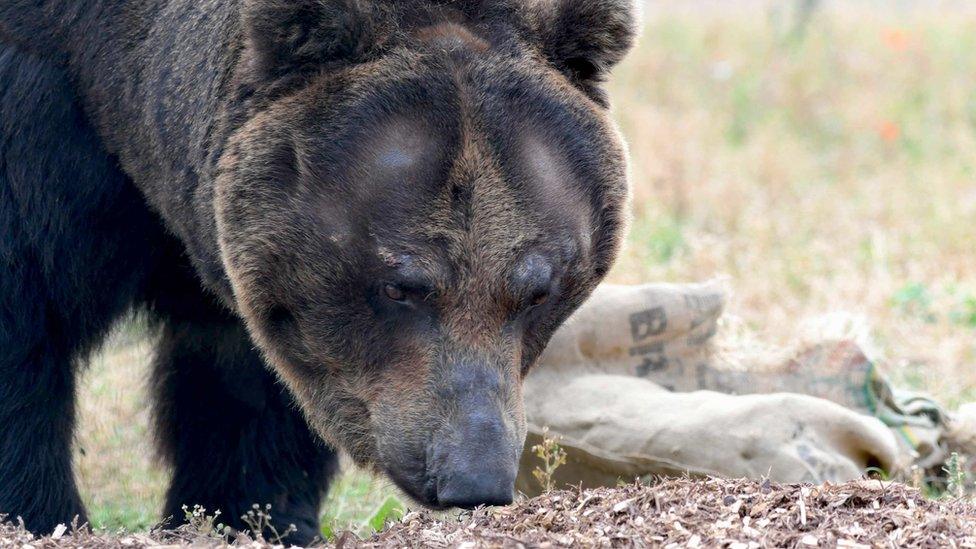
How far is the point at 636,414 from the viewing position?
4.97 meters

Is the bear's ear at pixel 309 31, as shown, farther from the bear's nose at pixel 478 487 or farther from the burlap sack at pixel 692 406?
the burlap sack at pixel 692 406

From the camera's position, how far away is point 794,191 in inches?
421

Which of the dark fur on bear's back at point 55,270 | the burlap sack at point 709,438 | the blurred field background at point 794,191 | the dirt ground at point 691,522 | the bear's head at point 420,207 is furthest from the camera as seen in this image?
the blurred field background at point 794,191

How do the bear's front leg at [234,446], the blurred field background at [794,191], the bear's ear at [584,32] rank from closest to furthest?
the bear's ear at [584,32] → the bear's front leg at [234,446] → the blurred field background at [794,191]

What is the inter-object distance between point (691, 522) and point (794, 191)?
7842 mm

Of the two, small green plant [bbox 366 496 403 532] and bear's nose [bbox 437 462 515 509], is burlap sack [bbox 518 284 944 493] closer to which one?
small green plant [bbox 366 496 403 532]

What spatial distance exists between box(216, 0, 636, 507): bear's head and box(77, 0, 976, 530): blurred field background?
1218 mm

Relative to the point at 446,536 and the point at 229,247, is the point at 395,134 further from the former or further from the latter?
the point at 446,536

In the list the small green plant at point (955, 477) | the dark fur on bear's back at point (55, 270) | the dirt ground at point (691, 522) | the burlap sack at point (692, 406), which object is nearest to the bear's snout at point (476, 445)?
the dirt ground at point (691, 522)

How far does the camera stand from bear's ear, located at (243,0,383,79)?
3.45 m

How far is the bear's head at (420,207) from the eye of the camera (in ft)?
11.0

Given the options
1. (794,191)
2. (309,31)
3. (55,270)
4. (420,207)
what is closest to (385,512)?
(55,270)

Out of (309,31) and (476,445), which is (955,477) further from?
(309,31)

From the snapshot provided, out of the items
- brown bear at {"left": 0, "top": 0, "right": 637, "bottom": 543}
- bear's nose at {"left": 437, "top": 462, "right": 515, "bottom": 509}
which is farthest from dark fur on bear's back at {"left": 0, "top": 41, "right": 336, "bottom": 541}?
bear's nose at {"left": 437, "top": 462, "right": 515, "bottom": 509}
